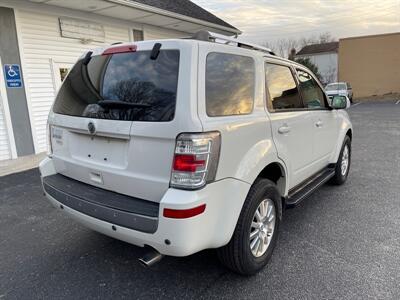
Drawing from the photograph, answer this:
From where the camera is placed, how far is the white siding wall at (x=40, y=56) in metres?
7.69

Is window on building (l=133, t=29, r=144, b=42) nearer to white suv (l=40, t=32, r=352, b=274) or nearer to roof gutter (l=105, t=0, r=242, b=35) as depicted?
roof gutter (l=105, t=0, r=242, b=35)

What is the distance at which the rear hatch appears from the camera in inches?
84.4

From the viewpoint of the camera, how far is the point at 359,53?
1062 inches

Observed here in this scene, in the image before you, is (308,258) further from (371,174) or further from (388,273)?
(371,174)

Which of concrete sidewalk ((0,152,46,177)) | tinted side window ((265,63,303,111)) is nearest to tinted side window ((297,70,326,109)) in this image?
tinted side window ((265,63,303,111))

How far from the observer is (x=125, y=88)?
2.44 m

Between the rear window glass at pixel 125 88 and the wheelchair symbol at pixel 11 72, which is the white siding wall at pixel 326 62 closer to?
the wheelchair symbol at pixel 11 72

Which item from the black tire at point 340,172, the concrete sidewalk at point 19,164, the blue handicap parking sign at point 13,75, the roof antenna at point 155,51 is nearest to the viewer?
the roof antenna at point 155,51

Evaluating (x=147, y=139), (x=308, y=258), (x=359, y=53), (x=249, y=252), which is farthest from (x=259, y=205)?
(x=359, y=53)

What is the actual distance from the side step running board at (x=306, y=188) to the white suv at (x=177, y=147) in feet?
0.23

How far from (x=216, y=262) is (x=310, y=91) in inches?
94.3

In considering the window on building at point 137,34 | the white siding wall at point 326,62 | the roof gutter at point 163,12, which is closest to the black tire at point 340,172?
the roof gutter at point 163,12

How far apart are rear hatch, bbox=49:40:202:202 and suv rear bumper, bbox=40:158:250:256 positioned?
0.19 m

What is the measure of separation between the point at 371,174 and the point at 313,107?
2.56 m
